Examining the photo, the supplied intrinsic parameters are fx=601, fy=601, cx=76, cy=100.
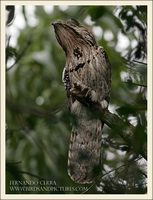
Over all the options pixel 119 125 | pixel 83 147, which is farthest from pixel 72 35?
pixel 119 125

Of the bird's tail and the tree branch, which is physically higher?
the tree branch

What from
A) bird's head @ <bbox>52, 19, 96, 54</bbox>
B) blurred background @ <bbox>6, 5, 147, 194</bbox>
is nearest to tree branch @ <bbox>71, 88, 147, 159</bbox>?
blurred background @ <bbox>6, 5, 147, 194</bbox>

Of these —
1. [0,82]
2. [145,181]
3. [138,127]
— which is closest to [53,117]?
[138,127]

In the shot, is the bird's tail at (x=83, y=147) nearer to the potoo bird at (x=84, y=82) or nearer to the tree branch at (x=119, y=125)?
the potoo bird at (x=84, y=82)

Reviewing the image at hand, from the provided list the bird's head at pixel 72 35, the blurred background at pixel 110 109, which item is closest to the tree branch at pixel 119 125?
the blurred background at pixel 110 109

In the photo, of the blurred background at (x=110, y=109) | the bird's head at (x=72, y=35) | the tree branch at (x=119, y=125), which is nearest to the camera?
the tree branch at (x=119, y=125)

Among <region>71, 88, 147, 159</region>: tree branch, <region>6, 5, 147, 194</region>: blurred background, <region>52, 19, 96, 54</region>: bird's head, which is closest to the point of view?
<region>71, 88, 147, 159</region>: tree branch

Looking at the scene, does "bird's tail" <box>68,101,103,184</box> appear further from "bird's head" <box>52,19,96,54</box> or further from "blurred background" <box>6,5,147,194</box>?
"bird's head" <box>52,19,96,54</box>
